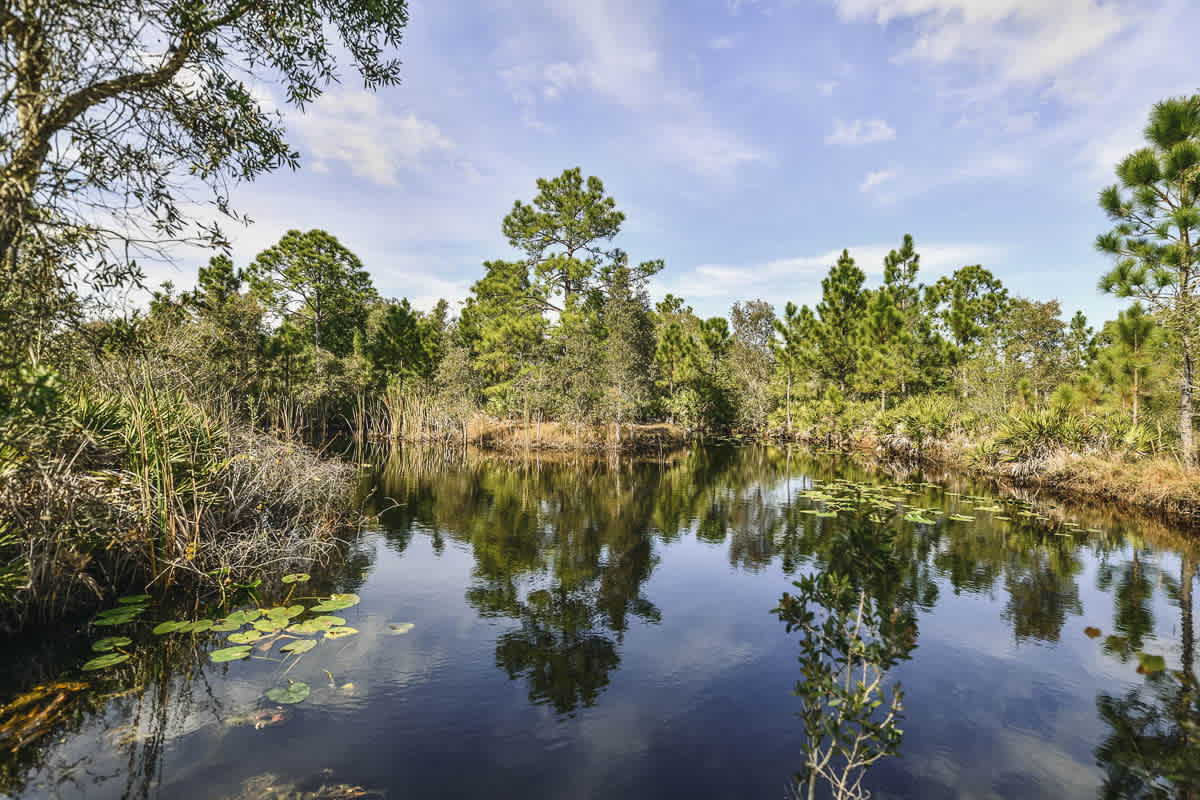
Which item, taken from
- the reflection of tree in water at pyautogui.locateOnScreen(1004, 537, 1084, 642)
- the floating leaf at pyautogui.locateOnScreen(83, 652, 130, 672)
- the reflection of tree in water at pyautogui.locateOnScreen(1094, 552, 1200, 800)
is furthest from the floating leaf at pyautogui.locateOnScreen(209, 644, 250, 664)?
the reflection of tree in water at pyautogui.locateOnScreen(1004, 537, 1084, 642)

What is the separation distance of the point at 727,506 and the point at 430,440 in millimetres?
22926

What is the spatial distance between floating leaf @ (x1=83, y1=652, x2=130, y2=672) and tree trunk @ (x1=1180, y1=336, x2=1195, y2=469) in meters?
20.0

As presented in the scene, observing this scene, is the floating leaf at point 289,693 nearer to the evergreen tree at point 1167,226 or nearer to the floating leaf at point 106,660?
the floating leaf at point 106,660

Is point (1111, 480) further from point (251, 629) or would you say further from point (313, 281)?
point (313, 281)

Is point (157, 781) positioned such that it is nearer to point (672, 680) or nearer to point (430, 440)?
point (672, 680)

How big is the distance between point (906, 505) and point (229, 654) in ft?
47.6

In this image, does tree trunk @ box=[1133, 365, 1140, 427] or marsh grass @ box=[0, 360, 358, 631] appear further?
tree trunk @ box=[1133, 365, 1140, 427]

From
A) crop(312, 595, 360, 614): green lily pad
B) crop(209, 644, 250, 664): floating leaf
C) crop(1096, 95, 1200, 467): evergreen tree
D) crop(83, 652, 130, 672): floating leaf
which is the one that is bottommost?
crop(312, 595, 360, 614): green lily pad

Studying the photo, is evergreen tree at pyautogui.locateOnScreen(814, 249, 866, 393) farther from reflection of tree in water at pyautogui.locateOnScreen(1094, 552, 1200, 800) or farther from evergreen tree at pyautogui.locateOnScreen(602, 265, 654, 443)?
reflection of tree in water at pyautogui.locateOnScreen(1094, 552, 1200, 800)

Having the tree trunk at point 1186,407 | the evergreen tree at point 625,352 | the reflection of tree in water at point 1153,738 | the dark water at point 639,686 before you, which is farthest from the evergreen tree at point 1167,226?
the evergreen tree at point 625,352

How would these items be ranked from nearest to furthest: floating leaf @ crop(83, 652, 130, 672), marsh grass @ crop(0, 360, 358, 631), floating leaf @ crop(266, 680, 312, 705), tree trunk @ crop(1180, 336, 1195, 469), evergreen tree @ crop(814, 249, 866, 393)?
floating leaf @ crop(266, 680, 312, 705) → floating leaf @ crop(83, 652, 130, 672) → marsh grass @ crop(0, 360, 358, 631) → tree trunk @ crop(1180, 336, 1195, 469) → evergreen tree @ crop(814, 249, 866, 393)

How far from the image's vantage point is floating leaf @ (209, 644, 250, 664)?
18.1ft

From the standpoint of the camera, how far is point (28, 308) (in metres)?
3.86

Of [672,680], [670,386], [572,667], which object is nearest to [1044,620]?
[672,680]
